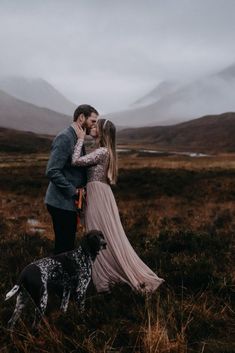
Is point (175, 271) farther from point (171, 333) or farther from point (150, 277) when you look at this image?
point (171, 333)

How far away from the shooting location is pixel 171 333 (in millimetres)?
5223

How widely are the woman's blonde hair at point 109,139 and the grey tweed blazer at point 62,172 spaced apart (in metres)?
0.35

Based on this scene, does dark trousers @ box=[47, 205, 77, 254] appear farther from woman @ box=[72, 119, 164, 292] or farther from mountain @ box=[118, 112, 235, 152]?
mountain @ box=[118, 112, 235, 152]

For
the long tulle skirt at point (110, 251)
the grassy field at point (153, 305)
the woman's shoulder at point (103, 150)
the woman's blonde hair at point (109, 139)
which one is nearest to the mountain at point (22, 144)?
Answer: the grassy field at point (153, 305)

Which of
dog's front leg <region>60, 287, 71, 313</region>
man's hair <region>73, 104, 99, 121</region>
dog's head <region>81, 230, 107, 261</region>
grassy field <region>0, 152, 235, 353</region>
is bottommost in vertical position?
grassy field <region>0, 152, 235, 353</region>

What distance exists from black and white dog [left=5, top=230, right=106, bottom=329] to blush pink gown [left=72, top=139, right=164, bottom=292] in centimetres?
84

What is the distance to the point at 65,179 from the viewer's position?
6.41 metres

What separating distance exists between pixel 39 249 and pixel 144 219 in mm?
5936

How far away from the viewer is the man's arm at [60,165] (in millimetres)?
6348

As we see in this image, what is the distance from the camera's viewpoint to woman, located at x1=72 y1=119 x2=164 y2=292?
667 centimetres

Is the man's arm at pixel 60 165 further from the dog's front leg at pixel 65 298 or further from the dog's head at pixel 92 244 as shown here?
the dog's front leg at pixel 65 298

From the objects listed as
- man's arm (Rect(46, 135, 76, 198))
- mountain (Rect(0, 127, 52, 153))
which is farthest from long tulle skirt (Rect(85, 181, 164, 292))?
mountain (Rect(0, 127, 52, 153))

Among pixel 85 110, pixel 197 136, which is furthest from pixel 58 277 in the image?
pixel 197 136

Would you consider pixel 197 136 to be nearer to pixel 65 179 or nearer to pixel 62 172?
pixel 62 172
